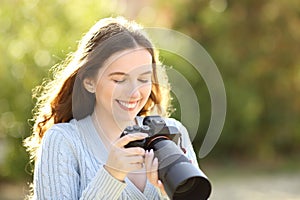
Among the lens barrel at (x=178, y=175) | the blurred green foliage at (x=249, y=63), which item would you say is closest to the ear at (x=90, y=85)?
the lens barrel at (x=178, y=175)

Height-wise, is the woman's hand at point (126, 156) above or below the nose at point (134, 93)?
below

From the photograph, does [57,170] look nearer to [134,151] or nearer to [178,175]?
[134,151]

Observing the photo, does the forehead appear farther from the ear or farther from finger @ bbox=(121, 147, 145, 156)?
finger @ bbox=(121, 147, 145, 156)

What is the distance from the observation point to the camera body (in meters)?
2.40

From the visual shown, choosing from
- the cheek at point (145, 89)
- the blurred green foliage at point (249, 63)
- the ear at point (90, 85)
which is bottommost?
the cheek at point (145, 89)

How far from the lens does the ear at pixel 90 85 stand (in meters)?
2.71

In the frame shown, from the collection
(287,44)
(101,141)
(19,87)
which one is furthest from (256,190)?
(101,141)

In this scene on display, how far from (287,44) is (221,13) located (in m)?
1.00

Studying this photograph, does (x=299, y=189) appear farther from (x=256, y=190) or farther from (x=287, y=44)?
(x=287, y=44)

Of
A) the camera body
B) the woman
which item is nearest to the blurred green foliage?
the woman

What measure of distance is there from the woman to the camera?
0.04 metres

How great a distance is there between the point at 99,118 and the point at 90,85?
0.13 meters

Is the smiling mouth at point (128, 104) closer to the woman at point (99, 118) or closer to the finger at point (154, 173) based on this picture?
the woman at point (99, 118)

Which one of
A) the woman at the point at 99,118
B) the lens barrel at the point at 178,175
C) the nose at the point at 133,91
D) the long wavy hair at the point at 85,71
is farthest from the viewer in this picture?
the long wavy hair at the point at 85,71
